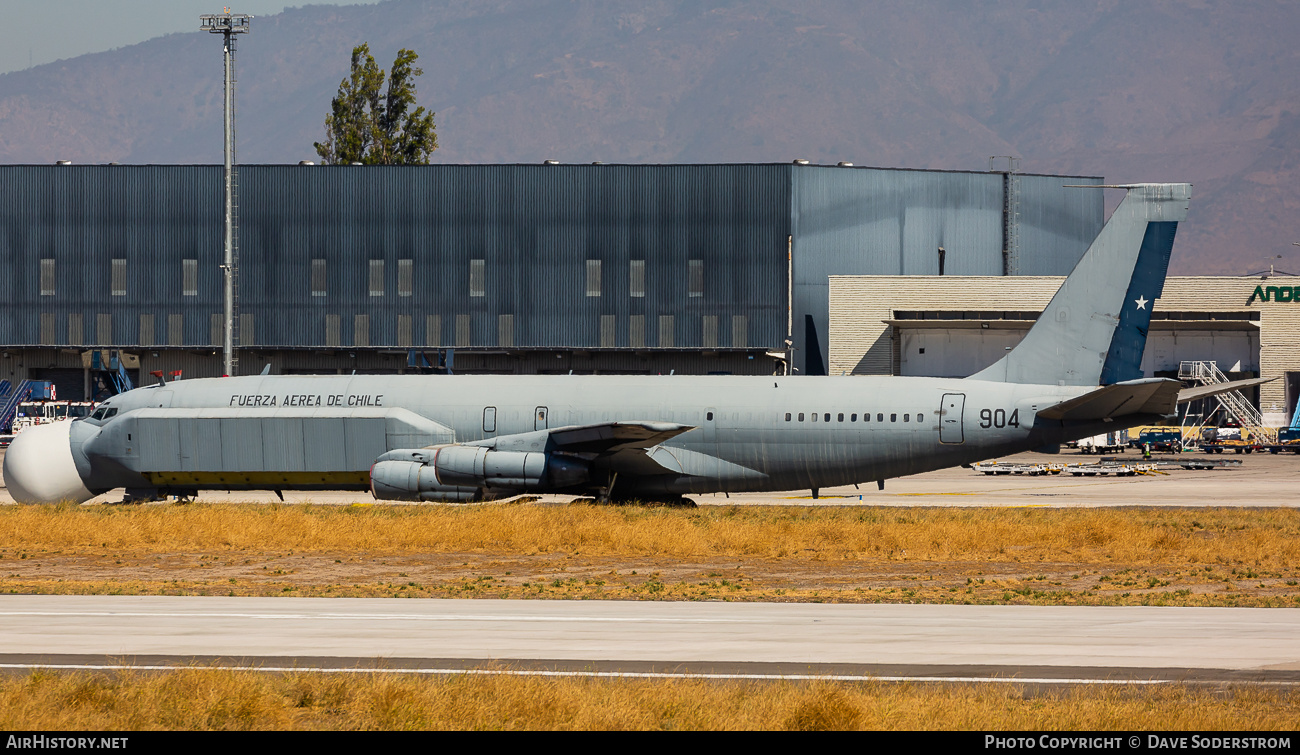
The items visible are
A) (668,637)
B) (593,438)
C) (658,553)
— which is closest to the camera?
(668,637)

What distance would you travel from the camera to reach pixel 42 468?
38.5 m

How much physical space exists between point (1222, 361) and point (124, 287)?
66.9 m

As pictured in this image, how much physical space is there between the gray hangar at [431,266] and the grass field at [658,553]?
46.4 metres

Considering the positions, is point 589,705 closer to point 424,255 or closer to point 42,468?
point 42,468

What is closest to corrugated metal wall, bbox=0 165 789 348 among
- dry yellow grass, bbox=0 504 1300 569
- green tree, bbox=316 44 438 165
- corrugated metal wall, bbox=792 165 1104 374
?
corrugated metal wall, bbox=792 165 1104 374

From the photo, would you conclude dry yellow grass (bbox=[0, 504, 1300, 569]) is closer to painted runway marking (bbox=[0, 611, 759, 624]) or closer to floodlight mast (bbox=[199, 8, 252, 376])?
painted runway marking (bbox=[0, 611, 759, 624])

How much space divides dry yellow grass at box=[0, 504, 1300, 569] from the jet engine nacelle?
2319 millimetres

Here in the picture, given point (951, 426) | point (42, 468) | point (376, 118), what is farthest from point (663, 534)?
point (376, 118)

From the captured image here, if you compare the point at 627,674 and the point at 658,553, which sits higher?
the point at 627,674

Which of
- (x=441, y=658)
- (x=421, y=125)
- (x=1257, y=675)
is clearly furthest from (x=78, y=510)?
(x=421, y=125)

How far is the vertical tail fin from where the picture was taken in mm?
36312

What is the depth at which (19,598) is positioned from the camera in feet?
73.7

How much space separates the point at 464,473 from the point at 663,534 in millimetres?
8074
